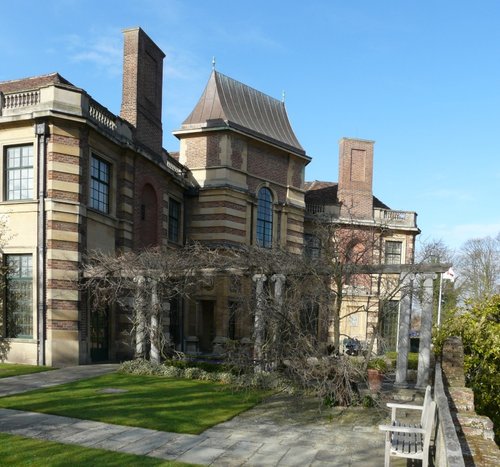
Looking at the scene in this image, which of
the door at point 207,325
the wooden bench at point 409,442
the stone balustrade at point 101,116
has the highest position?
the stone balustrade at point 101,116

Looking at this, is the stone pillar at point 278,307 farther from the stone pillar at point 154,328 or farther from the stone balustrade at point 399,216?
the stone balustrade at point 399,216

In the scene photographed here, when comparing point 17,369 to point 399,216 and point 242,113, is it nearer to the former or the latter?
point 242,113

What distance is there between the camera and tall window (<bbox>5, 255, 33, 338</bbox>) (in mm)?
16844

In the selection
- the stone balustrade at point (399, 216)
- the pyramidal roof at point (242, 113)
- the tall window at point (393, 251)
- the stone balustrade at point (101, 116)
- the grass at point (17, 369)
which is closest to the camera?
the grass at point (17, 369)

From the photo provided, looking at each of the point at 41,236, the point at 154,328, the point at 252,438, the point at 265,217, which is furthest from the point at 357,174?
the point at 252,438

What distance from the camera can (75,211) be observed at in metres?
16.8

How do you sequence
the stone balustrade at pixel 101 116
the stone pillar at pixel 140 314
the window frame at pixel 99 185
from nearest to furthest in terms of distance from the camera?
the stone pillar at pixel 140 314
the stone balustrade at pixel 101 116
the window frame at pixel 99 185

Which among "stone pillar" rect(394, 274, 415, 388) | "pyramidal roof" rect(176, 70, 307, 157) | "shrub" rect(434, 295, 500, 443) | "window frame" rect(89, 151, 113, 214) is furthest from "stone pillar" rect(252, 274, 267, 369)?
"pyramidal roof" rect(176, 70, 307, 157)

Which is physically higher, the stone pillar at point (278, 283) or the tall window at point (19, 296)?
the stone pillar at point (278, 283)

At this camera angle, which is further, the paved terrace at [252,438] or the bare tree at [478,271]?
the bare tree at [478,271]

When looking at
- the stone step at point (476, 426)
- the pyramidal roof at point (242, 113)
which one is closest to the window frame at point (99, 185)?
the pyramidal roof at point (242, 113)

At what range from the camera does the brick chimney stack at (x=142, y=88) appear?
21234 mm

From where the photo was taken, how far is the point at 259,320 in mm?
14203

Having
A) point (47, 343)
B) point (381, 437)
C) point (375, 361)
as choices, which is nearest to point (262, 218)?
point (375, 361)
